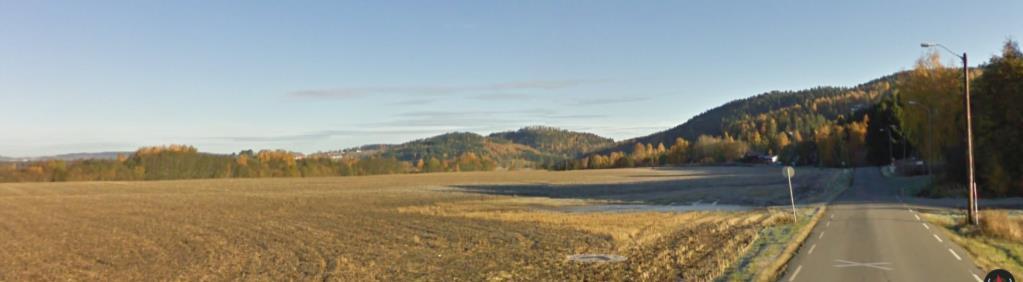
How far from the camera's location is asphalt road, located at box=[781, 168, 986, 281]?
1681 cm

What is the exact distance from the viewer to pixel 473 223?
37625 millimetres

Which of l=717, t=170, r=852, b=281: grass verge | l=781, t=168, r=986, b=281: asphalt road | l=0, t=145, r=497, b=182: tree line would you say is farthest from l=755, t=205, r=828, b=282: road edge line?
l=0, t=145, r=497, b=182: tree line

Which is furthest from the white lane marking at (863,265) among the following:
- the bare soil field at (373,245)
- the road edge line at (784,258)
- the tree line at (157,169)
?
the tree line at (157,169)

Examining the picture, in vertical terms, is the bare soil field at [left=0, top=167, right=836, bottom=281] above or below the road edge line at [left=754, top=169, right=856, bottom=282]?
below

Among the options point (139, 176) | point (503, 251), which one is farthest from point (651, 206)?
point (139, 176)

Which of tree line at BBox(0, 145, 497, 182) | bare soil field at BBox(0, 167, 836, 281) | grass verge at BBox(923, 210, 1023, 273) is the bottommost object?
bare soil field at BBox(0, 167, 836, 281)

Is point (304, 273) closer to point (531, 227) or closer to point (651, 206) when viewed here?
point (531, 227)

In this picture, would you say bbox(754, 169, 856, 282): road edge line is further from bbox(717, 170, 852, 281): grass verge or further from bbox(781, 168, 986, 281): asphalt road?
bbox(781, 168, 986, 281): asphalt road

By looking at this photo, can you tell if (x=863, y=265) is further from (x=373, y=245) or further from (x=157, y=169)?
(x=157, y=169)

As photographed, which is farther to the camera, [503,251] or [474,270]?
[503,251]

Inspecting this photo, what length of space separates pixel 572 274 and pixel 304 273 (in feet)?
23.5

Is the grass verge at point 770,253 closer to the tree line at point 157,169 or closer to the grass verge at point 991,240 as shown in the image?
the grass verge at point 991,240

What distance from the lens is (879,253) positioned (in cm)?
2089

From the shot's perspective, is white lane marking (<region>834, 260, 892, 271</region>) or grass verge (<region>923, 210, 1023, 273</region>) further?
grass verge (<region>923, 210, 1023, 273</region>)
